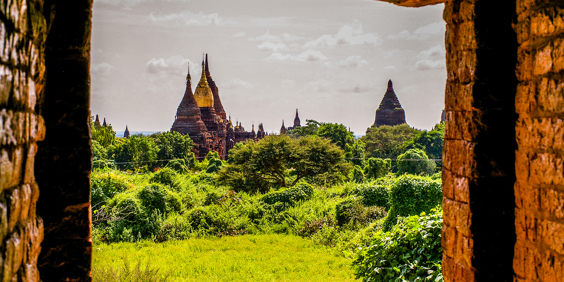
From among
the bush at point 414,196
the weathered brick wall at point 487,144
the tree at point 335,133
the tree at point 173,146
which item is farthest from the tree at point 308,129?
the weathered brick wall at point 487,144

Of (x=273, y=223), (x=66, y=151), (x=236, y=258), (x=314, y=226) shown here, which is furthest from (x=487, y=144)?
(x=273, y=223)

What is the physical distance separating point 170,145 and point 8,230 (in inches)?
1023

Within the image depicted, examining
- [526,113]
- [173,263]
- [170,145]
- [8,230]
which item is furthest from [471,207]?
[170,145]

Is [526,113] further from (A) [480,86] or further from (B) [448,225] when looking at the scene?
(B) [448,225]

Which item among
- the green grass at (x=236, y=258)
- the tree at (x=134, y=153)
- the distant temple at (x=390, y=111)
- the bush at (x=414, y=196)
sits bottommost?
the green grass at (x=236, y=258)

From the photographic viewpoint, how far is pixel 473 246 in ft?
6.80

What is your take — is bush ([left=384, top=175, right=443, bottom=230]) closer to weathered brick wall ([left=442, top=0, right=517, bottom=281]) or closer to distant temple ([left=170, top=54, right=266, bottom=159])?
weathered brick wall ([left=442, top=0, right=517, bottom=281])

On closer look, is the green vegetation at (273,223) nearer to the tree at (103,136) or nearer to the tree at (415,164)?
the tree at (415,164)

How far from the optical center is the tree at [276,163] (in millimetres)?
17453

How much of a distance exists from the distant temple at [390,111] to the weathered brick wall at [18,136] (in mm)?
40460

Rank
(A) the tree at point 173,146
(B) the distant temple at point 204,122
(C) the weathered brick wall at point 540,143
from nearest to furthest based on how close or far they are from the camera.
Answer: (C) the weathered brick wall at point 540,143 < (A) the tree at point 173,146 < (B) the distant temple at point 204,122

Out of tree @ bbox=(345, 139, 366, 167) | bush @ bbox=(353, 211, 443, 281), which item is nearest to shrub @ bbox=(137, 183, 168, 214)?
bush @ bbox=(353, 211, 443, 281)

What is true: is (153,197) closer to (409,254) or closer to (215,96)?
(409,254)

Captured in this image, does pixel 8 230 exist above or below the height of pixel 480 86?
below
